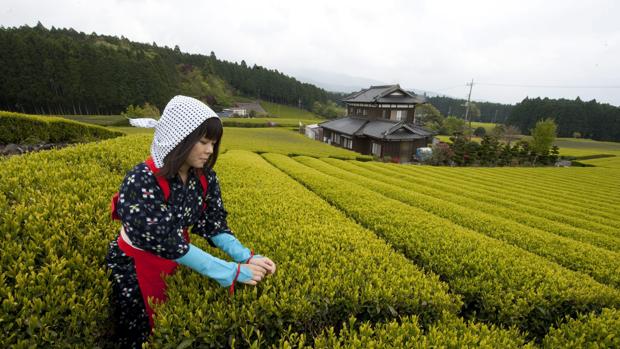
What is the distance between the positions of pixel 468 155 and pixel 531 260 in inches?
1386

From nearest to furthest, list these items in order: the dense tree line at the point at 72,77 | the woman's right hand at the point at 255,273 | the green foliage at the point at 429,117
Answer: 1. the woman's right hand at the point at 255,273
2. the dense tree line at the point at 72,77
3. the green foliage at the point at 429,117

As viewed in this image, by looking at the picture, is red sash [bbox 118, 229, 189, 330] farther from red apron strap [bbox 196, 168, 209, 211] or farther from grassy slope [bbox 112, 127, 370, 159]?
grassy slope [bbox 112, 127, 370, 159]

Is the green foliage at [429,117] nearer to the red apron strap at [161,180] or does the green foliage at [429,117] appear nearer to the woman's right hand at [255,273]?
the woman's right hand at [255,273]

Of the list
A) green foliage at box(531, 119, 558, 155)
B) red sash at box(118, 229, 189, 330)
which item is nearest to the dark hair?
red sash at box(118, 229, 189, 330)

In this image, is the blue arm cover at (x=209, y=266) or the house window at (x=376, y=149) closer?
the blue arm cover at (x=209, y=266)

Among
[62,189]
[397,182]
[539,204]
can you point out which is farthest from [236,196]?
[539,204]

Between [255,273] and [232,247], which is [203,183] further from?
[255,273]

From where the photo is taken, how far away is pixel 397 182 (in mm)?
14070

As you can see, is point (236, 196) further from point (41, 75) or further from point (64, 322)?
point (41, 75)

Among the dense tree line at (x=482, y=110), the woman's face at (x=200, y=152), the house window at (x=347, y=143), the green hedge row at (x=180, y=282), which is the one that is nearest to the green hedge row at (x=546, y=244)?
the green hedge row at (x=180, y=282)

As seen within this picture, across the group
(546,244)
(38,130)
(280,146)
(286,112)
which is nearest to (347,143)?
(280,146)

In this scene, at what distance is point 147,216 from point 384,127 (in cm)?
3688

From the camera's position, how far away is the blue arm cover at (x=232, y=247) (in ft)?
9.28

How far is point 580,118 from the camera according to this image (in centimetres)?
8500
